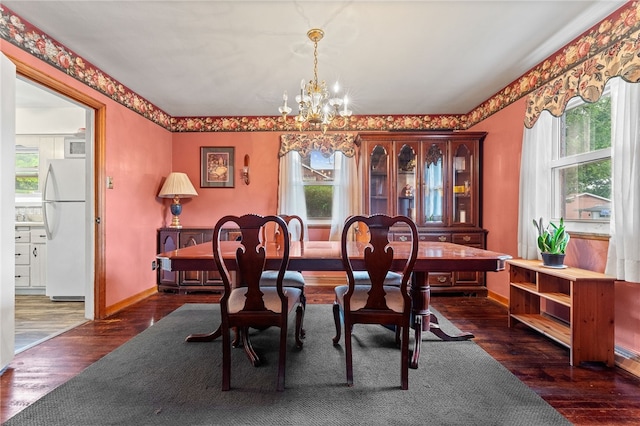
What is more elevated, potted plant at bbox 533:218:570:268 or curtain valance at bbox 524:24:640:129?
curtain valance at bbox 524:24:640:129

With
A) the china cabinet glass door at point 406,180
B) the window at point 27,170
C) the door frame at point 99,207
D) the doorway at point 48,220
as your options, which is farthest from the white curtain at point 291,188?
the window at point 27,170

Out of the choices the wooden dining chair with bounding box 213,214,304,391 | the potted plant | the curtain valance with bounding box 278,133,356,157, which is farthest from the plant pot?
the curtain valance with bounding box 278,133,356,157

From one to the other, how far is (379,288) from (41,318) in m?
3.28

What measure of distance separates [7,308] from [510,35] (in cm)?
395

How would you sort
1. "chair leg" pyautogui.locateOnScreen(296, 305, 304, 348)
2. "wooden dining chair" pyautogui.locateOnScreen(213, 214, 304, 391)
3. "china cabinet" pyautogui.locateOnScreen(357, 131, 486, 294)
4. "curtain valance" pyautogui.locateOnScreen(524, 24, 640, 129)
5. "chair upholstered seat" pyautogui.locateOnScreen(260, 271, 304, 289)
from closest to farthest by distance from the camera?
"wooden dining chair" pyautogui.locateOnScreen(213, 214, 304, 391)
"curtain valance" pyautogui.locateOnScreen(524, 24, 640, 129)
"chair leg" pyautogui.locateOnScreen(296, 305, 304, 348)
"chair upholstered seat" pyautogui.locateOnScreen(260, 271, 304, 289)
"china cabinet" pyautogui.locateOnScreen(357, 131, 486, 294)

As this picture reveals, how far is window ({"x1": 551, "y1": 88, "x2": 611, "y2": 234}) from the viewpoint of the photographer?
2.17 meters

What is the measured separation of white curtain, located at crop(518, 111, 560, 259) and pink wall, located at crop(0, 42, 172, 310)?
162 inches

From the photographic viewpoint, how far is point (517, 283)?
2482mm

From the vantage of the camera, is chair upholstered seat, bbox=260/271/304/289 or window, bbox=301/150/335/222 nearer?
chair upholstered seat, bbox=260/271/304/289

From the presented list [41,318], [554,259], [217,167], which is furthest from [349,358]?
[217,167]

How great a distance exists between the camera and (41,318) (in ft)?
9.02

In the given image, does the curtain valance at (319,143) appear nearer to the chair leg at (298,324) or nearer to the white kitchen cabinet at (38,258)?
the chair leg at (298,324)

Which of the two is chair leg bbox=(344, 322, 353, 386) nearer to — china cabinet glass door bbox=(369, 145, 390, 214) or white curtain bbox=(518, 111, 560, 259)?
white curtain bbox=(518, 111, 560, 259)

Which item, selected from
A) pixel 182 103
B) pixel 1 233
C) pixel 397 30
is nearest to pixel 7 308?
pixel 1 233
